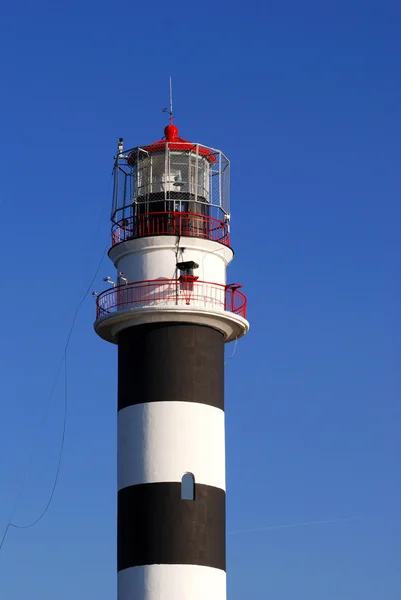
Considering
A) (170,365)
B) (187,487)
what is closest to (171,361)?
(170,365)

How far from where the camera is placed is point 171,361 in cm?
3656

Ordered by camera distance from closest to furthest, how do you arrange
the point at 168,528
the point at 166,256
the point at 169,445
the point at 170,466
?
the point at 168,528, the point at 170,466, the point at 169,445, the point at 166,256

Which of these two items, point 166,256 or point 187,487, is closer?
point 187,487

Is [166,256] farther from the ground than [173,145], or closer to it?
closer to it

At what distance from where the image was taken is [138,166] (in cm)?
3859

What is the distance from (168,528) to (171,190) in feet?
27.6

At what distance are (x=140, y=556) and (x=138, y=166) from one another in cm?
983

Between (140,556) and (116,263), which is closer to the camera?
(140,556)

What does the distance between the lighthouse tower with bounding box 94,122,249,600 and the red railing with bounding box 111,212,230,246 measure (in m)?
0.02

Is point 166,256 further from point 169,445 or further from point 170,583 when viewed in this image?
point 170,583

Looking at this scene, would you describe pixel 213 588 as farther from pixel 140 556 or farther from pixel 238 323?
pixel 238 323

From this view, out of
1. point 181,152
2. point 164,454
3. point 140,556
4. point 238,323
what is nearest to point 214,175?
point 181,152

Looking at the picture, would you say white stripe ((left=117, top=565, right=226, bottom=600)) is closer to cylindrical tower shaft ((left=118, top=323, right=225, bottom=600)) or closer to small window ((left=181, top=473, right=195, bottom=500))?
cylindrical tower shaft ((left=118, top=323, right=225, bottom=600))

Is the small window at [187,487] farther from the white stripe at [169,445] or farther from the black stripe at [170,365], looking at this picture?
the black stripe at [170,365]
